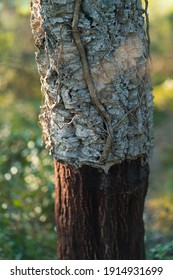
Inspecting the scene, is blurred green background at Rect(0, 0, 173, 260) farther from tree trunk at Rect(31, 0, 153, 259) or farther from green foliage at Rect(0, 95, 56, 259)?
tree trunk at Rect(31, 0, 153, 259)

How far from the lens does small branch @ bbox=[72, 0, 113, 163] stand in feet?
7.98

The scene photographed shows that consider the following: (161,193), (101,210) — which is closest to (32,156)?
(161,193)

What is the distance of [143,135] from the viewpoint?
2.79 metres

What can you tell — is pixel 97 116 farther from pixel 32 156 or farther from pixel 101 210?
pixel 32 156

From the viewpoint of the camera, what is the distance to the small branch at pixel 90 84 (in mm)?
2432

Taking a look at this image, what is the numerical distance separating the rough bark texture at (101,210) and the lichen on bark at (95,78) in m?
0.10

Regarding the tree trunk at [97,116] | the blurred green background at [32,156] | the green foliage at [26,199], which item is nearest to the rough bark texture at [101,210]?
the tree trunk at [97,116]

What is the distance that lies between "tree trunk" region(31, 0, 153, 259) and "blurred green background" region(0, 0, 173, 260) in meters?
0.46

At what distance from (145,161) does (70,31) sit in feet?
2.99

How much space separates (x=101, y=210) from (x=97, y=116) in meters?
0.60

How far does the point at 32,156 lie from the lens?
16.1 feet

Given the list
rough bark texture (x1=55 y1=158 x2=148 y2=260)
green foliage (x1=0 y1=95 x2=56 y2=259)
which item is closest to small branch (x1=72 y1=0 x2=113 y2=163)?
rough bark texture (x1=55 y1=158 x2=148 y2=260)
